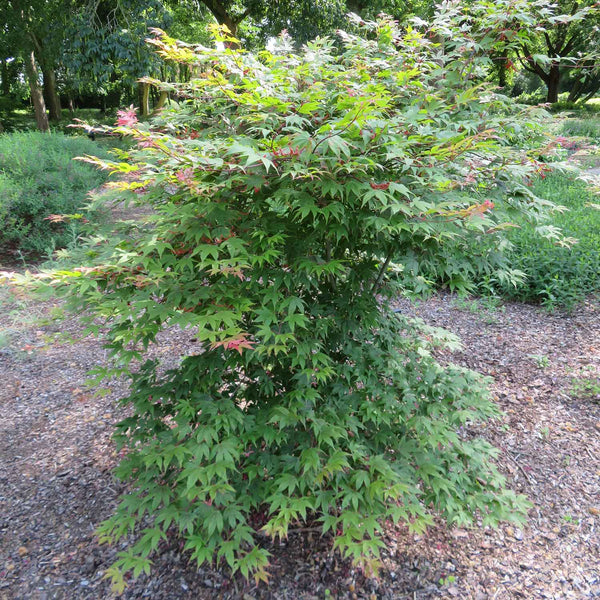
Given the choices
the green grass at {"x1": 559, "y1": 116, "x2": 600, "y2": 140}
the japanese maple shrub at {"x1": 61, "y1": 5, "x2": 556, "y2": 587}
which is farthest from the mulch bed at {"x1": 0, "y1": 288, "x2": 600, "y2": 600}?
the green grass at {"x1": 559, "y1": 116, "x2": 600, "y2": 140}

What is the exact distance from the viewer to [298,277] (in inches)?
73.8

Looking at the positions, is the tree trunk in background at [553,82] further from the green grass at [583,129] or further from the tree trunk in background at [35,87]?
the tree trunk in background at [35,87]

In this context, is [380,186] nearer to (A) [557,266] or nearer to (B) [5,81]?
(A) [557,266]

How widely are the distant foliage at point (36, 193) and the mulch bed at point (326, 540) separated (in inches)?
101

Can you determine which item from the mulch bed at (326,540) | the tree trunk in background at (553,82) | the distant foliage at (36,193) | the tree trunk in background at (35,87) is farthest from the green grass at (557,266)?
the tree trunk in background at (553,82)

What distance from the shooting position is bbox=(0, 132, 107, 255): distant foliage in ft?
20.8

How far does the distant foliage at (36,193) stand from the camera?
6.35 metres

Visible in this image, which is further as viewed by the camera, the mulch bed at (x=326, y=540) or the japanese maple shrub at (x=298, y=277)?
the mulch bed at (x=326, y=540)

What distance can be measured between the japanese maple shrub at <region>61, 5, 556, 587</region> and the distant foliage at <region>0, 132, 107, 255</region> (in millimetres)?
5050

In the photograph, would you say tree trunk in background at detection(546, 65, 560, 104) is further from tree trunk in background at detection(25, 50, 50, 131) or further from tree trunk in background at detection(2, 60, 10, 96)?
tree trunk in background at detection(2, 60, 10, 96)

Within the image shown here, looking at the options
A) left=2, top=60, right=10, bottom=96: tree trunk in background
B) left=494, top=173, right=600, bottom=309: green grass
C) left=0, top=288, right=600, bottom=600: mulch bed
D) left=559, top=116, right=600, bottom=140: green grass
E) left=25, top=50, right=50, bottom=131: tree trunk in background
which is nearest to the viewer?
left=0, top=288, right=600, bottom=600: mulch bed

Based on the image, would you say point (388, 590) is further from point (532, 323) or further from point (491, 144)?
point (532, 323)

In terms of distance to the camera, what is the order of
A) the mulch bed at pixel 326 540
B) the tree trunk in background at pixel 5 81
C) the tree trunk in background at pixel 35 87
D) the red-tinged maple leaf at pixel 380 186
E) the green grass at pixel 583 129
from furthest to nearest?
the tree trunk in background at pixel 5 81
the tree trunk in background at pixel 35 87
the green grass at pixel 583 129
the mulch bed at pixel 326 540
the red-tinged maple leaf at pixel 380 186

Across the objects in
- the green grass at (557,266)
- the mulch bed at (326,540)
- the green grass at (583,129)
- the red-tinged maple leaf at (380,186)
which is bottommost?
the mulch bed at (326,540)
